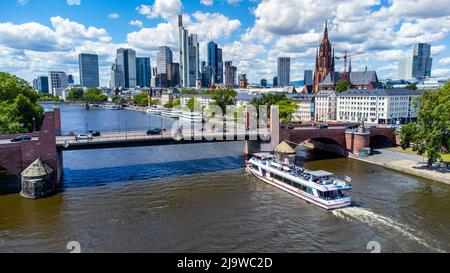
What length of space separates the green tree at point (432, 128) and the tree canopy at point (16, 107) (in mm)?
66054

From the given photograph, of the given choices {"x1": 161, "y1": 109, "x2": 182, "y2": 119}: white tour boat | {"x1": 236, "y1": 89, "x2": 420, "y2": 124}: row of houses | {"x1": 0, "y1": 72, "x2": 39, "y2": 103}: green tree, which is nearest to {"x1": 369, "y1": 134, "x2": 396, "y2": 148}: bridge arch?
{"x1": 236, "y1": 89, "x2": 420, "y2": 124}: row of houses

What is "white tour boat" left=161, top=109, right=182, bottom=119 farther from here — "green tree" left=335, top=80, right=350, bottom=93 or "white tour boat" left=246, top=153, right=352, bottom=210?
"white tour boat" left=246, top=153, right=352, bottom=210

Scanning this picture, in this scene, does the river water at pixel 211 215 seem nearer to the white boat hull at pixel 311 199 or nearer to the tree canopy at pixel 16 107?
the white boat hull at pixel 311 199

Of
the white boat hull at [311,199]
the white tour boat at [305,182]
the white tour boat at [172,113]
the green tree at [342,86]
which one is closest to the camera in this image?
the white boat hull at [311,199]

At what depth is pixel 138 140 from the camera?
56.0m

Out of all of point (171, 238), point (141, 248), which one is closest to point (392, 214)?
point (171, 238)

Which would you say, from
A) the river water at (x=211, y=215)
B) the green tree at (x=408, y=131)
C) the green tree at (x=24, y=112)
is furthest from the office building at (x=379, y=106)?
the green tree at (x=24, y=112)

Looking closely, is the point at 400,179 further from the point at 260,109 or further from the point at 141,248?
the point at 260,109

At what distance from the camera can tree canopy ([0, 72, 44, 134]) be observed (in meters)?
59.0

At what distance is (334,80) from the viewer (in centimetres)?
17588

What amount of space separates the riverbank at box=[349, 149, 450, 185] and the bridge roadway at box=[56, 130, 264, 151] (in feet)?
75.0

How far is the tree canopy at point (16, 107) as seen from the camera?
2323 inches

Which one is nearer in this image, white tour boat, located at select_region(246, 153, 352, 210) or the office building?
white tour boat, located at select_region(246, 153, 352, 210)

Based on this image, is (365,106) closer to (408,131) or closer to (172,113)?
(408,131)
